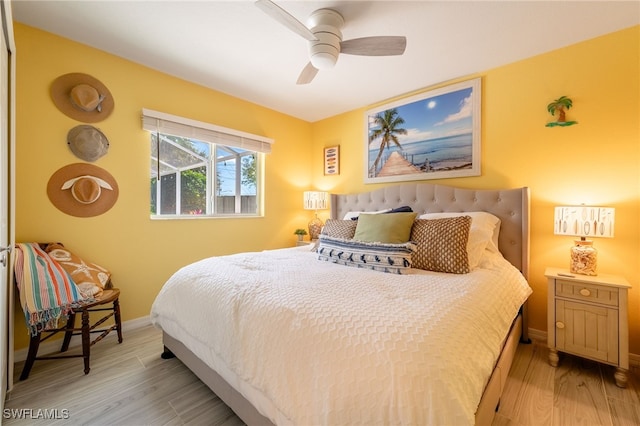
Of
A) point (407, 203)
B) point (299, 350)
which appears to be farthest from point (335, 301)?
point (407, 203)

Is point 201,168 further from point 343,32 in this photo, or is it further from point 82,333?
point 343,32

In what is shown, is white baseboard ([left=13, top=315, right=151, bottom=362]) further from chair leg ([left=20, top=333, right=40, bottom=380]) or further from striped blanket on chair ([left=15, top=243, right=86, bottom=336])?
striped blanket on chair ([left=15, top=243, right=86, bottom=336])

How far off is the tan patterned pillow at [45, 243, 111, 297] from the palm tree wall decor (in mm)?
3818

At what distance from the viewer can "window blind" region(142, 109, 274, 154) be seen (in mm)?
2504

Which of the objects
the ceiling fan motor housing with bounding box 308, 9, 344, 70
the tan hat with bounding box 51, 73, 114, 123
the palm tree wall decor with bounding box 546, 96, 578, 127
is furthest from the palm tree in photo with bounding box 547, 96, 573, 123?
the tan hat with bounding box 51, 73, 114, 123

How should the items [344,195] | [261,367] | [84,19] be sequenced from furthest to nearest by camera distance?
1. [344,195]
2. [84,19]
3. [261,367]

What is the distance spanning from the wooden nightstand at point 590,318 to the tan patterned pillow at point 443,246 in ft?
2.42

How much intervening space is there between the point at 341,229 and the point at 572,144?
200 cm

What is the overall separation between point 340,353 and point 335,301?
0.30 meters

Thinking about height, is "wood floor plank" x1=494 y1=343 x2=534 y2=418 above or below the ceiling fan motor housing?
below

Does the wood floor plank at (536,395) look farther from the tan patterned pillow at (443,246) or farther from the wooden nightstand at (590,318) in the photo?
the tan patterned pillow at (443,246)

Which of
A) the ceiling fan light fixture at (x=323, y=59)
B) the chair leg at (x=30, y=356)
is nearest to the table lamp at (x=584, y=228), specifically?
the ceiling fan light fixture at (x=323, y=59)

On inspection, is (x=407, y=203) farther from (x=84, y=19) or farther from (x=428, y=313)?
(x=84, y=19)

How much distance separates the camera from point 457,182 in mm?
2664
